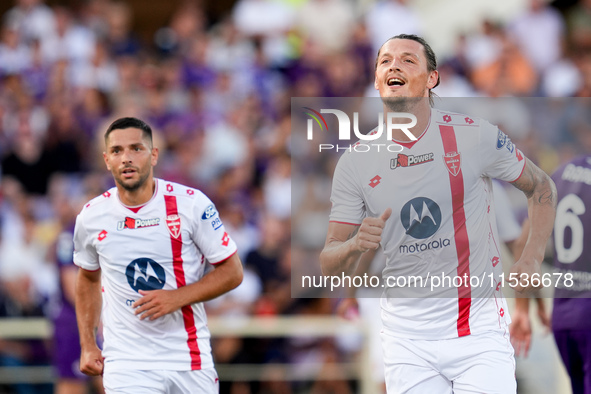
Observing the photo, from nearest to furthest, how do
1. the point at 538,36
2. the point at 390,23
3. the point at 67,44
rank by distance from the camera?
the point at 538,36
the point at 67,44
the point at 390,23

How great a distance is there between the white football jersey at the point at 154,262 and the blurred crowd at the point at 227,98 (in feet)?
12.1

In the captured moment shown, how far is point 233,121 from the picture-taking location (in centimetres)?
1256

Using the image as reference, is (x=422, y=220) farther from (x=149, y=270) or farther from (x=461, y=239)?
(x=149, y=270)

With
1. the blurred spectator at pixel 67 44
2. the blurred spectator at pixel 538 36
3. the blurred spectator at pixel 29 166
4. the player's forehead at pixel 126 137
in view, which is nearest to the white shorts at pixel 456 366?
the player's forehead at pixel 126 137

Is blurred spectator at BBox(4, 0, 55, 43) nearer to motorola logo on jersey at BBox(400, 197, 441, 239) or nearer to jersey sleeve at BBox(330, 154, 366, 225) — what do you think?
jersey sleeve at BBox(330, 154, 366, 225)

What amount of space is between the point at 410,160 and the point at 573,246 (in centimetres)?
161

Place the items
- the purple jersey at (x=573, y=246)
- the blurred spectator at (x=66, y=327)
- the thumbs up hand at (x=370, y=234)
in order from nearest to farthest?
1. the thumbs up hand at (x=370, y=234)
2. the purple jersey at (x=573, y=246)
3. the blurred spectator at (x=66, y=327)

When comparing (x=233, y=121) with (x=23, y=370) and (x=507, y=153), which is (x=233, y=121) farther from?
(x=507, y=153)

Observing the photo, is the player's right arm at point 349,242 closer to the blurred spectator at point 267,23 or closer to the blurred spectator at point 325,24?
the blurred spectator at point 267,23

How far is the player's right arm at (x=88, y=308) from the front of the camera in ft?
17.1

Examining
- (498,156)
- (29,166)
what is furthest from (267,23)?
(498,156)

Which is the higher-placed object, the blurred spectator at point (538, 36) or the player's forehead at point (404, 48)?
the blurred spectator at point (538, 36)

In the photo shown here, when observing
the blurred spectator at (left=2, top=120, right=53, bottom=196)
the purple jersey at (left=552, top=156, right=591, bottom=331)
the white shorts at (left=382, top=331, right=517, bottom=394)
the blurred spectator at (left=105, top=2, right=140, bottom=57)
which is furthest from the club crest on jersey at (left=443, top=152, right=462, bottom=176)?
the blurred spectator at (left=105, top=2, right=140, bottom=57)

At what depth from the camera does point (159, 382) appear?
5.05m
